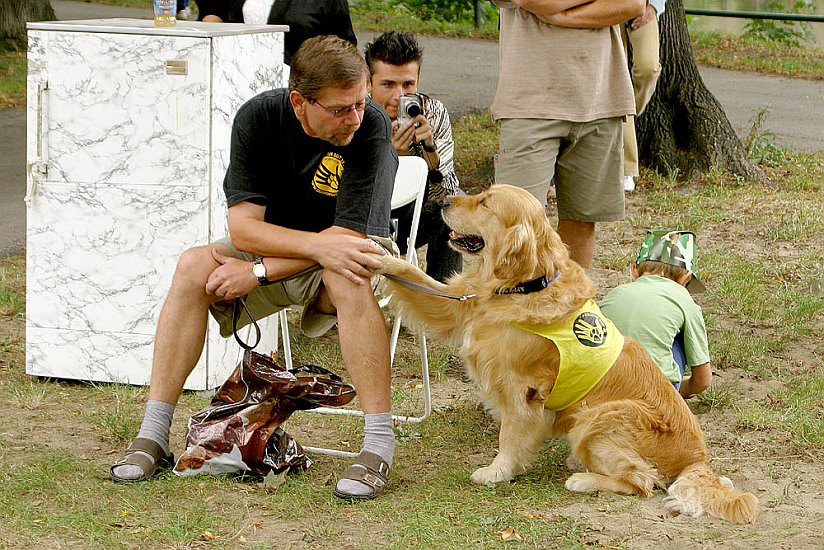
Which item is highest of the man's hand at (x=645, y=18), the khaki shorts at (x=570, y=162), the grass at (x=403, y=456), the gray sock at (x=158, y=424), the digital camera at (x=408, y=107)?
the man's hand at (x=645, y=18)

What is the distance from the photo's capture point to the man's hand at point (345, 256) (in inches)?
152

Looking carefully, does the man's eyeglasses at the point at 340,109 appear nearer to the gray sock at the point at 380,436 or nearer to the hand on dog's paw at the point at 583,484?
the gray sock at the point at 380,436

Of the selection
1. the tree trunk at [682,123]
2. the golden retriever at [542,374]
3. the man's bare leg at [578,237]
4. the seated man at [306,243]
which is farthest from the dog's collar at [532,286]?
the tree trunk at [682,123]

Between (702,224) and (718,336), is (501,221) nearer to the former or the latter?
(718,336)

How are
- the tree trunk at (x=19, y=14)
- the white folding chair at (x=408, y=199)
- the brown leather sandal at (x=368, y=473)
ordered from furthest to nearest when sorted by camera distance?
the tree trunk at (x=19, y=14) < the white folding chair at (x=408, y=199) < the brown leather sandal at (x=368, y=473)

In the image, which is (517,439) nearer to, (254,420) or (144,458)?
(254,420)

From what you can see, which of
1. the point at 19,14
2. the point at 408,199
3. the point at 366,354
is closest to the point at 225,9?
→ the point at 408,199

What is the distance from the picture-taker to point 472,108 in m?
12.1

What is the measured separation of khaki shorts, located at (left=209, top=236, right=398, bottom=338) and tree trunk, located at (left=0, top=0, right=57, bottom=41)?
12.0 meters

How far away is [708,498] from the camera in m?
3.61

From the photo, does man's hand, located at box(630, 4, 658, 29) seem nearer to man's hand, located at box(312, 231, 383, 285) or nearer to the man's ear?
the man's ear

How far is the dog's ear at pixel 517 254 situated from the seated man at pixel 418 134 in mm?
1410

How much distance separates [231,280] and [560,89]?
1829 millimetres

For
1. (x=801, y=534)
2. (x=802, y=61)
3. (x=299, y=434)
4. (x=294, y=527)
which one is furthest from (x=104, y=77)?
(x=802, y=61)
